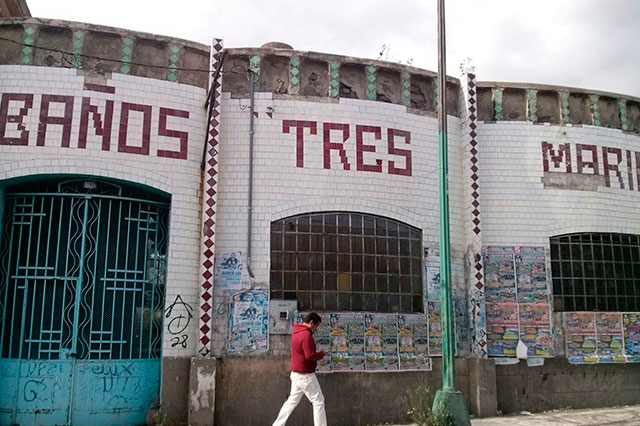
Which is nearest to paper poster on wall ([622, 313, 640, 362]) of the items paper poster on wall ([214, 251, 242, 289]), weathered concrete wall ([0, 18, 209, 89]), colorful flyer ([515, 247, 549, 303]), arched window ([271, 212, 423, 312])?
colorful flyer ([515, 247, 549, 303])

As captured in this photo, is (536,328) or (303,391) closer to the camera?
(303,391)

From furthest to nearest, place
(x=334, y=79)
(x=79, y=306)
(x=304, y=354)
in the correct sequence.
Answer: (x=334, y=79), (x=79, y=306), (x=304, y=354)

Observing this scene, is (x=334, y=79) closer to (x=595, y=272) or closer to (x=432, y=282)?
(x=432, y=282)

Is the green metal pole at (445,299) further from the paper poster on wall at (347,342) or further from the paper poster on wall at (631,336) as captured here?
the paper poster on wall at (631,336)

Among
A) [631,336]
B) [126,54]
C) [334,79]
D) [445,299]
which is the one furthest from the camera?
[631,336]

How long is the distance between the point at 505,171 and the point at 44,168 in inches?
350

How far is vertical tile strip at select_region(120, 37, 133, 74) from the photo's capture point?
11.0 metres

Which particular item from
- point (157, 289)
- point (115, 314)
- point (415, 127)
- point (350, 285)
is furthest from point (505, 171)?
point (115, 314)

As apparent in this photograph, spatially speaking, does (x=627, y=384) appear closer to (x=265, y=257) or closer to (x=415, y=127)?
(x=415, y=127)

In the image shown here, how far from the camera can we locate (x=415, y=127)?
12523 millimetres

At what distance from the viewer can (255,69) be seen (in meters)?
11.7

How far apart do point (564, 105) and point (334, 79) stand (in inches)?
207

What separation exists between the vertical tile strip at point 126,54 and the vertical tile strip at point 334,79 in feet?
12.4

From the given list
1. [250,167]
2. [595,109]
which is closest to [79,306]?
[250,167]
